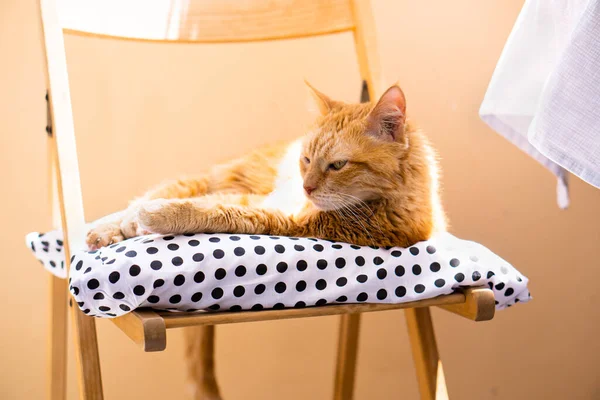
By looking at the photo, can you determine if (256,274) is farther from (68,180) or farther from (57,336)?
(57,336)

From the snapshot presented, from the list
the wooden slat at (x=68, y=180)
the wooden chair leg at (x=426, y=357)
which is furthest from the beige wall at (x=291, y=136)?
the wooden chair leg at (x=426, y=357)

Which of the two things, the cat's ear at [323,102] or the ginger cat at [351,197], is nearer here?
the ginger cat at [351,197]

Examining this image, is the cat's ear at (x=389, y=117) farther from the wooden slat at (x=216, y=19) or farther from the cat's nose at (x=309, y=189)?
the wooden slat at (x=216, y=19)

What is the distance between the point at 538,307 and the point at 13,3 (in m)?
1.54

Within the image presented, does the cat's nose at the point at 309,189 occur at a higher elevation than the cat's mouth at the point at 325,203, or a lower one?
higher

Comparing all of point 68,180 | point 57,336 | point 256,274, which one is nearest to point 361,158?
point 256,274

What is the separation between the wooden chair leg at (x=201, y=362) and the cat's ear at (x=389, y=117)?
0.44 metres

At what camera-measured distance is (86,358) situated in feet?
2.78

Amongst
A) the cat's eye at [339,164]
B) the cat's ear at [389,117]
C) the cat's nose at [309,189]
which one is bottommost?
the cat's nose at [309,189]

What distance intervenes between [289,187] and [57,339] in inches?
22.7

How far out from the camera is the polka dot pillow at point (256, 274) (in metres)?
0.75

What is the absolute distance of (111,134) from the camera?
5.35 feet

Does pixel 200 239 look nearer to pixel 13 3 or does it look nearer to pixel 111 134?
pixel 111 134

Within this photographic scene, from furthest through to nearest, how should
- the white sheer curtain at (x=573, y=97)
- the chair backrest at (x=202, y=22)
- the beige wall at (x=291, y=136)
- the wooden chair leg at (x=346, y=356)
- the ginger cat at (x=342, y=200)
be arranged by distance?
the beige wall at (x=291, y=136) → the wooden chair leg at (x=346, y=356) → the chair backrest at (x=202, y=22) → the ginger cat at (x=342, y=200) → the white sheer curtain at (x=573, y=97)
